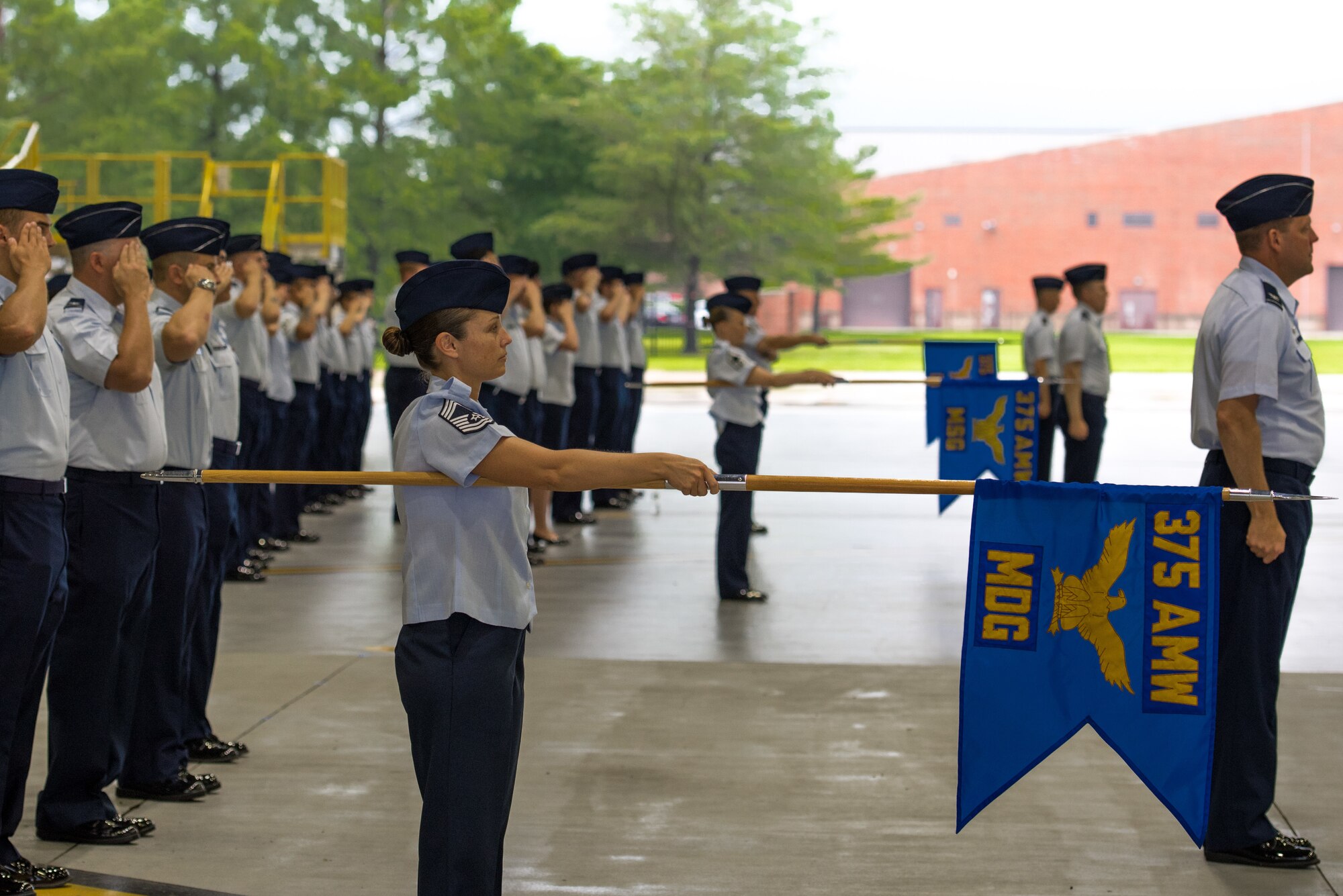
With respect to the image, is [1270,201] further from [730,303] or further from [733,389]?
[730,303]

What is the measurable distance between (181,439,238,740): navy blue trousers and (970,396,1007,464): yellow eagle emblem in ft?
19.5

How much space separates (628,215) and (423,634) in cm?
3869

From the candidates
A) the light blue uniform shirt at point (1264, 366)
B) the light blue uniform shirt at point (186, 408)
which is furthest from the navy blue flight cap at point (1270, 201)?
the light blue uniform shirt at point (186, 408)

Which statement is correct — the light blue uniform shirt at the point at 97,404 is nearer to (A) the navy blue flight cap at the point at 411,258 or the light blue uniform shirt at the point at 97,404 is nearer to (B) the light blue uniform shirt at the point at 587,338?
(A) the navy blue flight cap at the point at 411,258

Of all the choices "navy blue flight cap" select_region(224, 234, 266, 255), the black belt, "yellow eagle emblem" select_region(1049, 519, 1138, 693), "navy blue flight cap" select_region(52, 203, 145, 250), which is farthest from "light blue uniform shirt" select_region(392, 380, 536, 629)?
"navy blue flight cap" select_region(224, 234, 266, 255)

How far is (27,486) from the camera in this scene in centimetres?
430

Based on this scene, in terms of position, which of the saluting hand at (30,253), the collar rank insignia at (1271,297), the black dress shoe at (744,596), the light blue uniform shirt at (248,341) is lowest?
the black dress shoe at (744,596)

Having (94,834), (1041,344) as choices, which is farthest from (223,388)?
(1041,344)

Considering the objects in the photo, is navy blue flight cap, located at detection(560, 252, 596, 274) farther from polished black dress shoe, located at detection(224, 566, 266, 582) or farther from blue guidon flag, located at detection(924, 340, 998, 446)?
polished black dress shoe, located at detection(224, 566, 266, 582)

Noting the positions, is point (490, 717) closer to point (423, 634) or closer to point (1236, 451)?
point (423, 634)

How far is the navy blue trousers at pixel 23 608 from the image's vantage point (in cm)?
429

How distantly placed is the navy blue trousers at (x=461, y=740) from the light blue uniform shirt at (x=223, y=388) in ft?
8.89

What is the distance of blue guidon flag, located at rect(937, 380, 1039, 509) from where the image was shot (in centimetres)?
1040

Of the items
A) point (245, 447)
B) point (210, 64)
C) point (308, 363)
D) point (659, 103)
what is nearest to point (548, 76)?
point (659, 103)
